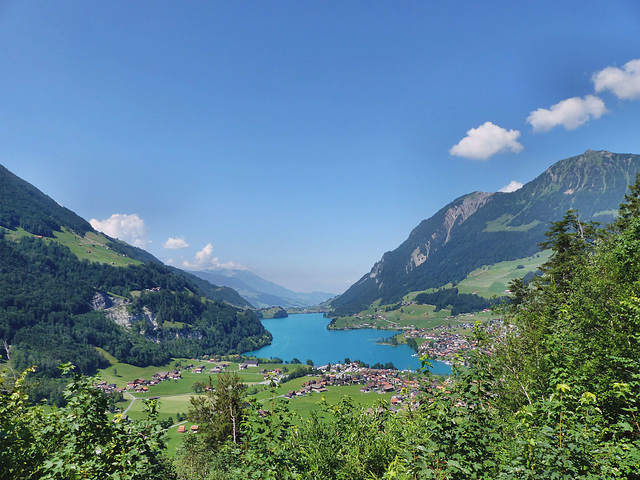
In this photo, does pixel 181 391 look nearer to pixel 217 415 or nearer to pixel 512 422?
pixel 217 415

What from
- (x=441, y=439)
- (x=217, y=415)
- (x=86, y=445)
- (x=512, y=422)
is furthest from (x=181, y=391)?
(x=441, y=439)

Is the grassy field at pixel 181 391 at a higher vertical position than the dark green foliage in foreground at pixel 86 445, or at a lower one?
lower

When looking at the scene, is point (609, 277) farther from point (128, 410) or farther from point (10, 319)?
point (10, 319)

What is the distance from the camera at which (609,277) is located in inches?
531

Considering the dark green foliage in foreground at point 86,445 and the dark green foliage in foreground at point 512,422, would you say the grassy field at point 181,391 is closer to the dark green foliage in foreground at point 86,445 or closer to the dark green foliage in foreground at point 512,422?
the dark green foliage in foreground at point 512,422

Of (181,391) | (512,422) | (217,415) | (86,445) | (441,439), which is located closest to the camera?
(441,439)

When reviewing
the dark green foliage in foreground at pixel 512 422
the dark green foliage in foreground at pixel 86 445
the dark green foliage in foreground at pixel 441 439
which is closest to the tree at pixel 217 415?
the dark green foliage in foreground at pixel 512 422

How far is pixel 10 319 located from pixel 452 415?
262 metres

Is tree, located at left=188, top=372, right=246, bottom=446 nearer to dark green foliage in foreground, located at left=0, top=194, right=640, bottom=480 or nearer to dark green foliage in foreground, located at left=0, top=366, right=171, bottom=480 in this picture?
dark green foliage in foreground, located at left=0, top=194, right=640, bottom=480

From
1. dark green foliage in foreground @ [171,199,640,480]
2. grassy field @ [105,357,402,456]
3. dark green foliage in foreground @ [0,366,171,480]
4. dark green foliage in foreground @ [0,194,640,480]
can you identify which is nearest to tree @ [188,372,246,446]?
dark green foliage in foreground @ [171,199,640,480]

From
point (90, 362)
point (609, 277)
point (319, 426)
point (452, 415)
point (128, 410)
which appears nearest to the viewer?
point (452, 415)

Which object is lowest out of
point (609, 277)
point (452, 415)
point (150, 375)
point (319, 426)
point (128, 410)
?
point (150, 375)

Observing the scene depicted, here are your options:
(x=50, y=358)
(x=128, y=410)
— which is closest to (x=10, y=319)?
(x=50, y=358)

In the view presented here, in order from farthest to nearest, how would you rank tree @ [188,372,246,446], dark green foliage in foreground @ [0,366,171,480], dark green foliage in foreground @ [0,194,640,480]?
tree @ [188,372,246,446]
dark green foliage in foreground @ [0,366,171,480]
dark green foliage in foreground @ [0,194,640,480]
